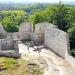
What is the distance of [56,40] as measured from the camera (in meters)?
45.9

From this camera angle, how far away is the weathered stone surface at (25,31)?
→ 54362 millimetres

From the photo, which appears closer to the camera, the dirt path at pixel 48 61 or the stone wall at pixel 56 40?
the dirt path at pixel 48 61

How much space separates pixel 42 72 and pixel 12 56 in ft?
24.5

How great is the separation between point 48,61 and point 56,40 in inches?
177

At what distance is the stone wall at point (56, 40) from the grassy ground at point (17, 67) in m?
4.71

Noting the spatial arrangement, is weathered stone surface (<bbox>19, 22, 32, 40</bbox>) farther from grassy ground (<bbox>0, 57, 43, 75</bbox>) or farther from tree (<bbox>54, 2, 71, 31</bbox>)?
grassy ground (<bbox>0, 57, 43, 75</bbox>)

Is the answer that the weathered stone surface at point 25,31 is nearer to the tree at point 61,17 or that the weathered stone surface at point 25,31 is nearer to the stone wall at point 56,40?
the tree at point 61,17

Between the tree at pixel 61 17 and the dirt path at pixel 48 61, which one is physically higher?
the tree at pixel 61 17

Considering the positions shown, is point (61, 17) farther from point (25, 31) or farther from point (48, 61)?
point (48, 61)

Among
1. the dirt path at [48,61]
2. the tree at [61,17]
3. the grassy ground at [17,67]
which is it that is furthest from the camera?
the tree at [61,17]

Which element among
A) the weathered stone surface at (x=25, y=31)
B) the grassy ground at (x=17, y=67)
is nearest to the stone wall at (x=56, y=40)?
the grassy ground at (x=17, y=67)

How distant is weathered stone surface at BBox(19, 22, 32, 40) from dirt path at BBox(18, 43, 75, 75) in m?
5.52

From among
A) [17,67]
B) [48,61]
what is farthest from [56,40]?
[17,67]

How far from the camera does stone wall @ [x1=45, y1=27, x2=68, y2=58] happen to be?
43.3 meters
